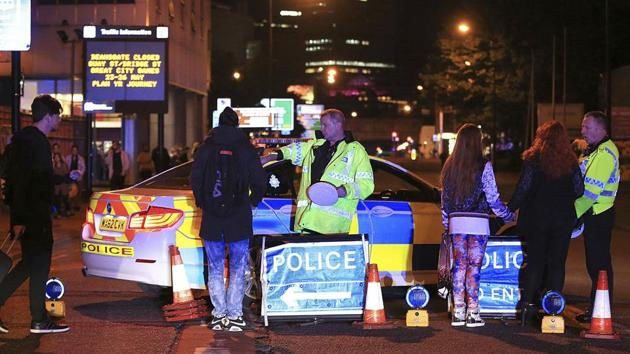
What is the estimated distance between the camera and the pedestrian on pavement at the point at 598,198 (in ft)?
28.0

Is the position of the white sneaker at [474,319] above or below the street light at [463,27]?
below

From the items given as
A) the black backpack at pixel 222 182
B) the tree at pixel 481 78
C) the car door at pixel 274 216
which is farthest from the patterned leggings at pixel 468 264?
the tree at pixel 481 78

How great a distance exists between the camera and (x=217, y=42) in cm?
9525

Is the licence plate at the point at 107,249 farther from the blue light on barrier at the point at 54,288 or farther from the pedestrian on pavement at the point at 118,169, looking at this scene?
the pedestrian on pavement at the point at 118,169

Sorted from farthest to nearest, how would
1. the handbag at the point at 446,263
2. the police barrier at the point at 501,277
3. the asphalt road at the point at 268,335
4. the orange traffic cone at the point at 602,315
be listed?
the police barrier at the point at 501,277
the handbag at the point at 446,263
the orange traffic cone at the point at 602,315
the asphalt road at the point at 268,335

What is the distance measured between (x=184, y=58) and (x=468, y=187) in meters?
38.0

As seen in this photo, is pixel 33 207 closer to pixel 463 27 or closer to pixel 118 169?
pixel 118 169

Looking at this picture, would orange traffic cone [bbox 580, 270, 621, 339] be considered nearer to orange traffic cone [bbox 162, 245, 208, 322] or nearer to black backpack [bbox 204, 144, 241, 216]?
black backpack [bbox 204, 144, 241, 216]

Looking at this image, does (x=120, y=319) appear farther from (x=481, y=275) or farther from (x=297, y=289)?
(x=481, y=275)

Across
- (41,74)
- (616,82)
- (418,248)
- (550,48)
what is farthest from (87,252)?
(550,48)

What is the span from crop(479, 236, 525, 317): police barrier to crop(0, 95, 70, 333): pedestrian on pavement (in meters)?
3.72

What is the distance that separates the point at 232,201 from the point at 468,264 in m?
2.10

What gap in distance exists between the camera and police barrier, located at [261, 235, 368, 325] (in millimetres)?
7984

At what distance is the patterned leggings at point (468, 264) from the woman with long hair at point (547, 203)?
19.2 inches
